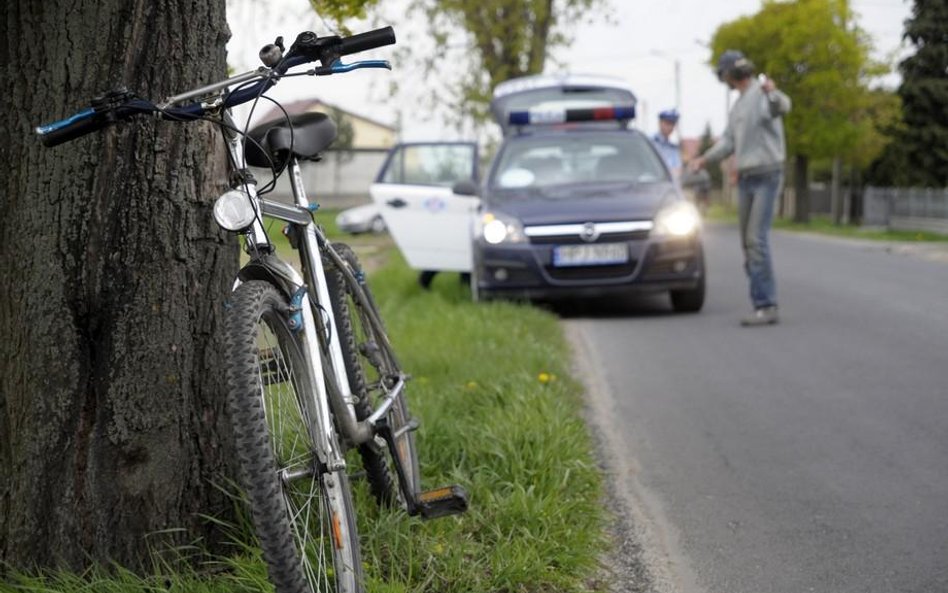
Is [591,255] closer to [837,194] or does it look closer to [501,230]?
[501,230]

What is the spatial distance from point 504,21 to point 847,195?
90.8 feet

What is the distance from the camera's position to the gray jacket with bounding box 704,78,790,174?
9.71 meters

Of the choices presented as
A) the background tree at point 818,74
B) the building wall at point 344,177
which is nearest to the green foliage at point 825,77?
the background tree at point 818,74

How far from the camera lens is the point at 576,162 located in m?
11.6

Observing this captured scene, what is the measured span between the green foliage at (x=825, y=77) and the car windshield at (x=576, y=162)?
3506cm

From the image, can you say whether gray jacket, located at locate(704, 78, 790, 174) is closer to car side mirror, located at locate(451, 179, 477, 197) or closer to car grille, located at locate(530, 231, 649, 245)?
car grille, located at locate(530, 231, 649, 245)

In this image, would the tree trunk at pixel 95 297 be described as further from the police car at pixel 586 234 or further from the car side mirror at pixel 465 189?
the car side mirror at pixel 465 189

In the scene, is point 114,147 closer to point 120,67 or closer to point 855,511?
point 120,67

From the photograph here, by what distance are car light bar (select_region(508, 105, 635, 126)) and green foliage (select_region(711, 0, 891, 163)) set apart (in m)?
33.3

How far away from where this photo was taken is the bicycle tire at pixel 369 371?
3.75m

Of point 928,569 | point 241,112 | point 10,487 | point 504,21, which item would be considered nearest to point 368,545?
point 10,487

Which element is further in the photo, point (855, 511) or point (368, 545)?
point (855, 511)

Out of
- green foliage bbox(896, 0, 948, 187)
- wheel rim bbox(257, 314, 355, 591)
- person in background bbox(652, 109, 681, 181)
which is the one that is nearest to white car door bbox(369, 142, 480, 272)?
person in background bbox(652, 109, 681, 181)

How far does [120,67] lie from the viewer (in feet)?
11.0
